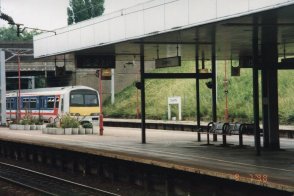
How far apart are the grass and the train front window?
743 centimetres

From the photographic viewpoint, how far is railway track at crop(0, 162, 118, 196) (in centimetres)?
1542

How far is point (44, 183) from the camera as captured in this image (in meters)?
17.5

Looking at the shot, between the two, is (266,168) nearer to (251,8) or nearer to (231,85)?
(251,8)

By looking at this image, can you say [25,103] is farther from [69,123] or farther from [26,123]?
[69,123]

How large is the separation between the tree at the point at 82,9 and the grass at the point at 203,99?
19.1 meters

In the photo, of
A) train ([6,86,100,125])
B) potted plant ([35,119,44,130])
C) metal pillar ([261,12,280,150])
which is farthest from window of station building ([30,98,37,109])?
metal pillar ([261,12,280,150])

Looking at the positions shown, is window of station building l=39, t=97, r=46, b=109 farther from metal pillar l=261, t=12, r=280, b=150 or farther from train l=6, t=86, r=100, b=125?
metal pillar l=261, t=12, r=280, b=150

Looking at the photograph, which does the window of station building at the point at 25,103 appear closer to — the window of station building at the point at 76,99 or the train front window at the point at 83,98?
the train front window at the point at 83,98

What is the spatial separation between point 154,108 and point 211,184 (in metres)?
38.6

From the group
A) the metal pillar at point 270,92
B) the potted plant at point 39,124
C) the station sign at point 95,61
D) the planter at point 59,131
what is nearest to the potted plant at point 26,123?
the potted plant at point 39,124

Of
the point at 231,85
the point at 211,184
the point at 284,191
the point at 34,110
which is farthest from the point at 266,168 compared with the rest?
the point at 231,85

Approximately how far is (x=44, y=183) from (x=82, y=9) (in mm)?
61580

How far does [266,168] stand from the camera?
13117 millimetres

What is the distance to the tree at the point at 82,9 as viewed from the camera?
255ft
